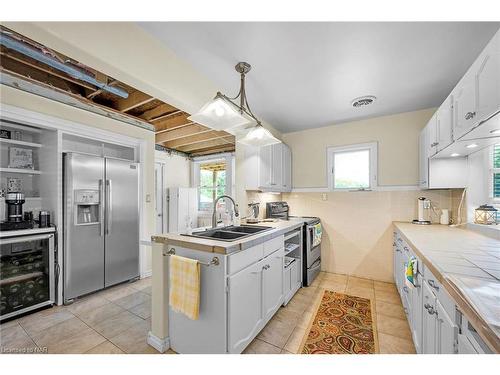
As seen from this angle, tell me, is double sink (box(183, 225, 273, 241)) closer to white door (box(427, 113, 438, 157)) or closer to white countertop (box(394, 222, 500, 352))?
white countertop (box(394, 222, 500, 352))

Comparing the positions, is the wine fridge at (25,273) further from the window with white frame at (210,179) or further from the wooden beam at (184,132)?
the window with white frame at (210,179)

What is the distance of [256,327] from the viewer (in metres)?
1.79

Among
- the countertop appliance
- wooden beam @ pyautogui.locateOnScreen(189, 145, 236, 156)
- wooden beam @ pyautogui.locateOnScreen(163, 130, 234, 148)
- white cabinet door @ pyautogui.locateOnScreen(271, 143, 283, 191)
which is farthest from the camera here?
wooden beam @ pyautogui.locateOnScreen(189, 145, 236, 156)

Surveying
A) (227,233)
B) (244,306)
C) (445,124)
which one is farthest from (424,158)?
(244,306)

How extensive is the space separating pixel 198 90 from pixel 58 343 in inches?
98.0

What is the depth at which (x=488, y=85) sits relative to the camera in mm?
1269

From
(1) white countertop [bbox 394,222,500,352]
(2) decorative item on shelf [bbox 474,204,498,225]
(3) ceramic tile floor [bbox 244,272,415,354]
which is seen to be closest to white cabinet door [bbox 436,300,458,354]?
(1) white countertop [bbox 394,222,500,352]

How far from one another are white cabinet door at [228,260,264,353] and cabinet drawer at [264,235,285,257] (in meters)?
0.14

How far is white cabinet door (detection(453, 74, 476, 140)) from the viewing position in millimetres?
1457

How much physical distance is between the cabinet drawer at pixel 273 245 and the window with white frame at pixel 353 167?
1.79 metres
